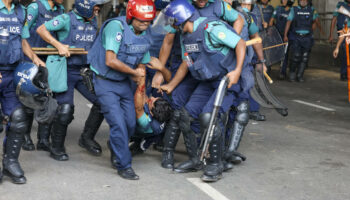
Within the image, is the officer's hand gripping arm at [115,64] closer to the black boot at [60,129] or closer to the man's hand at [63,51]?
the man's hand at [63,51]

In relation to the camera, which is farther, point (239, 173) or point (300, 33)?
point (300, 33)

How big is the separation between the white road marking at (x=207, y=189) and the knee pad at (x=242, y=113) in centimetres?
105

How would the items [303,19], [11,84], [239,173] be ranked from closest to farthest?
[11,84], [239,173], [303,19]

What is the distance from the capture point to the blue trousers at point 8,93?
20.7ft

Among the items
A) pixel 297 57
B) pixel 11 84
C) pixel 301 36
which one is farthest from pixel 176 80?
pixel 301 36

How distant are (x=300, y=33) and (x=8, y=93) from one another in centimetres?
1055

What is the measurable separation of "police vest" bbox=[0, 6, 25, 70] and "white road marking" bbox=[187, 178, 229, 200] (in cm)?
200

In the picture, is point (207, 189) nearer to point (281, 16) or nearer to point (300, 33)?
point (300, 33)

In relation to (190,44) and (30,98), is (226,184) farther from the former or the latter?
(30,98)

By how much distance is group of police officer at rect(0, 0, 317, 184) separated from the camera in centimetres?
634

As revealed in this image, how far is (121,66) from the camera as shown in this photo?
6418 millimetres

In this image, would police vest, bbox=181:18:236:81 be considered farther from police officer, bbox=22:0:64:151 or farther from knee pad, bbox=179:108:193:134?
police officer, bbox=22:0:64:151

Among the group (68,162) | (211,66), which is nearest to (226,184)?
(211,66)

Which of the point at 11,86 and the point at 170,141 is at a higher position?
the point at 11,86
